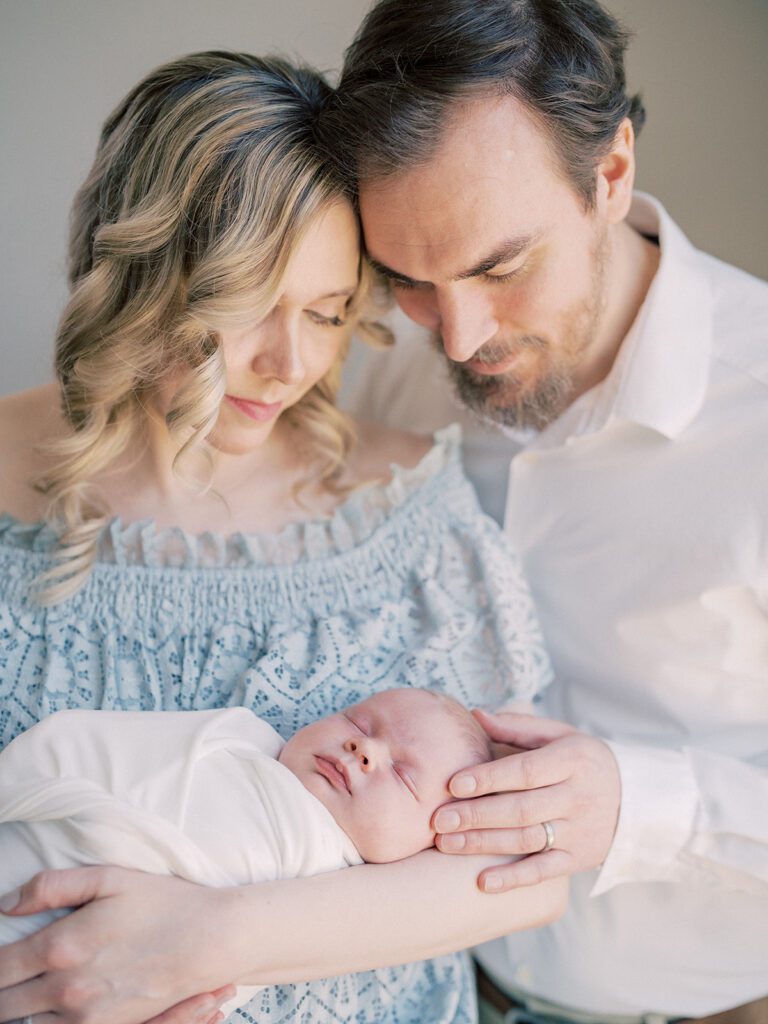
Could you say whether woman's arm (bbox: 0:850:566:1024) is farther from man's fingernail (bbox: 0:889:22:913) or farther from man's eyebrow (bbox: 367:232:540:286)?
man's eyebrow (bbox: 367:232:540:286)

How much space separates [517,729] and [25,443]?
1.07 metres

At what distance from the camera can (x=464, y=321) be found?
156cm

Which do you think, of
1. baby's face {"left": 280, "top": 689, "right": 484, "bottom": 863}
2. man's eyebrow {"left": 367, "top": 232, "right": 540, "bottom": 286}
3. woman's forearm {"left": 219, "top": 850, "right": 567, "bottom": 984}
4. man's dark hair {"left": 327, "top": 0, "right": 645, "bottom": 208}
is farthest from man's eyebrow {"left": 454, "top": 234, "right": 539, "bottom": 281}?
woman's forearm {"left": 219, "top": 850, "right": 567, "bottom": 984}

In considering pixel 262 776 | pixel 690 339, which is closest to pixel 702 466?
pixel 690 339

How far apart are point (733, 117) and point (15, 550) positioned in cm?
180

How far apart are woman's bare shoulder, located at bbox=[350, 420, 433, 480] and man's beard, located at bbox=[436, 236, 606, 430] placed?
6.2 inches

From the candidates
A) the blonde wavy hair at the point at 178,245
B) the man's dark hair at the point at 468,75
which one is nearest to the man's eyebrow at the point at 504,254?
the man's dark hair at the point at 468,75

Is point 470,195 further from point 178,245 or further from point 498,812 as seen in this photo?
point 498,812

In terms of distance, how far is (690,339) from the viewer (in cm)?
174

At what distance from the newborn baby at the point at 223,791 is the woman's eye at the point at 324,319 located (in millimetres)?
661

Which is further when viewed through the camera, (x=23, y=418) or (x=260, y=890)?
(x=23, y=418)

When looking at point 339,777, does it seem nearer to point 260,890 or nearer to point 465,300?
point 260,890

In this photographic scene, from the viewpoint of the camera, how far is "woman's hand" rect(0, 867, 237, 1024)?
123cm

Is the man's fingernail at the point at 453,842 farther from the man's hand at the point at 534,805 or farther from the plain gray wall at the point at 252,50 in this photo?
the plain gray wall at the point at 252,50
